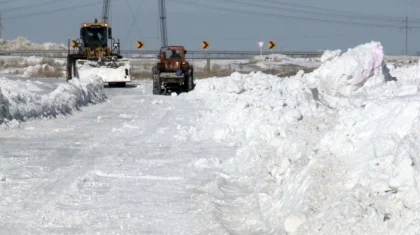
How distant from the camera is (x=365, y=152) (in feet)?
27.6

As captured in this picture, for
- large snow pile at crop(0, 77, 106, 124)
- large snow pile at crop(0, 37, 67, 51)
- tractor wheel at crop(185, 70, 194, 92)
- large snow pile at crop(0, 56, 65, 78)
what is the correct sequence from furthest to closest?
large snow pile at crop(0, 37, 67, 51), large snow pile at crop(0, 56, 65, 78), tractor wheel at crop(185, 70, 194, 92), large snow pile at crop(0, 77, 106, 124)

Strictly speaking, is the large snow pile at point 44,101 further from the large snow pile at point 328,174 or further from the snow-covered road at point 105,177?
the large snow pile at point 328,174

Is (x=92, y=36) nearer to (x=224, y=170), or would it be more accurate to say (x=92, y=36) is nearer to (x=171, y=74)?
(x=171, y=74)

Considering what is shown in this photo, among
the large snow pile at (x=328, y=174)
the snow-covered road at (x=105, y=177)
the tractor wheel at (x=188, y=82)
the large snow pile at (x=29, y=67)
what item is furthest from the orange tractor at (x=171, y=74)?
the large snow pile at (x=29, y=67)

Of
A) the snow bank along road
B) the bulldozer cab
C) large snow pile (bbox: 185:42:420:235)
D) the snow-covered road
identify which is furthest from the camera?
the bulldozer cab

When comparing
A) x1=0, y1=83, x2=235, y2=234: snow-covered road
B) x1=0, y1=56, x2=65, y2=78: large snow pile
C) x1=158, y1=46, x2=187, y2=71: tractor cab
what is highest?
x1=158, y1=46, x2=187, y2=71: tractor cab

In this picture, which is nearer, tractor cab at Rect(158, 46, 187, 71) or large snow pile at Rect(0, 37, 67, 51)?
tractor cab at Rect(158, 46, 187, 71)

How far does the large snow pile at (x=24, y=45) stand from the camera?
364 ft

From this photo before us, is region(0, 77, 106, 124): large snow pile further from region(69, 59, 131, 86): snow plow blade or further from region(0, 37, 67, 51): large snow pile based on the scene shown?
region(0, 37, 67, 51): large snow pile

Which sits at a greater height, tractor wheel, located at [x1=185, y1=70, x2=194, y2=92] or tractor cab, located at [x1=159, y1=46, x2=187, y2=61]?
tractor cab, located at [x1=159, y1=46, x2=187, y2=61]

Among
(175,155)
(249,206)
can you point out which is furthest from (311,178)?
(175,155)

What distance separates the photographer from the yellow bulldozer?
3878 centimetres

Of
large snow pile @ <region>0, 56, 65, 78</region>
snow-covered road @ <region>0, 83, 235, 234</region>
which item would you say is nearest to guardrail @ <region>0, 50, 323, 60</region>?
large snow pile @ <region>0, 56, 65, 78</region>

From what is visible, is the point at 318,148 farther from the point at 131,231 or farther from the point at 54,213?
the point at 54,213
